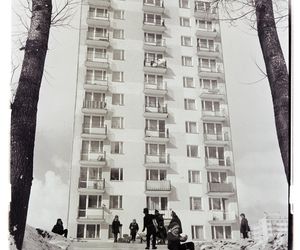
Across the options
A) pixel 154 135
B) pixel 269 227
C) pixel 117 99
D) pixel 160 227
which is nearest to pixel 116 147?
pixel 154 135

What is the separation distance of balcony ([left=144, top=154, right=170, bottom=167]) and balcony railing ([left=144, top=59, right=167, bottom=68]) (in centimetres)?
116

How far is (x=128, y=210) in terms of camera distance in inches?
154

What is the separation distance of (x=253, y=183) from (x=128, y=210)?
1569 millimetres

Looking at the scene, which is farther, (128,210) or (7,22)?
(128,210)

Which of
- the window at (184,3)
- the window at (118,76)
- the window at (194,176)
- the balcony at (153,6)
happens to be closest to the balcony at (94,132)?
the window at (118,76)

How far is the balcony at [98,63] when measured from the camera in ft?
14.3

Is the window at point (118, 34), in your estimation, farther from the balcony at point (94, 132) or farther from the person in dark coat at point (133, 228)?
the person in dark coat at point (133, 228)

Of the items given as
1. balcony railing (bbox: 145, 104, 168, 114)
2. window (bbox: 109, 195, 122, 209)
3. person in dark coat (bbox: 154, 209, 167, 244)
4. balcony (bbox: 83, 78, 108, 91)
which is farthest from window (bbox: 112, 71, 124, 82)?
person in dark coat (bbox: 154, 209, 167, 244)

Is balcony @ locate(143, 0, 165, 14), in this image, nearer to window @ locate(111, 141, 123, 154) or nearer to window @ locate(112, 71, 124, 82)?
window @ locate(112, 71, 124, 82)

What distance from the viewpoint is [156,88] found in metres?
4.40

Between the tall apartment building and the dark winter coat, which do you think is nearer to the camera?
the dark winter coat

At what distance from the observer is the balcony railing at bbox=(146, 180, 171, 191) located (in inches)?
160

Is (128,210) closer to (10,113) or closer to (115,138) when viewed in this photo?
(115,138)

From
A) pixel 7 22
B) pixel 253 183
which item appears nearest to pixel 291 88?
pixel 253 183
